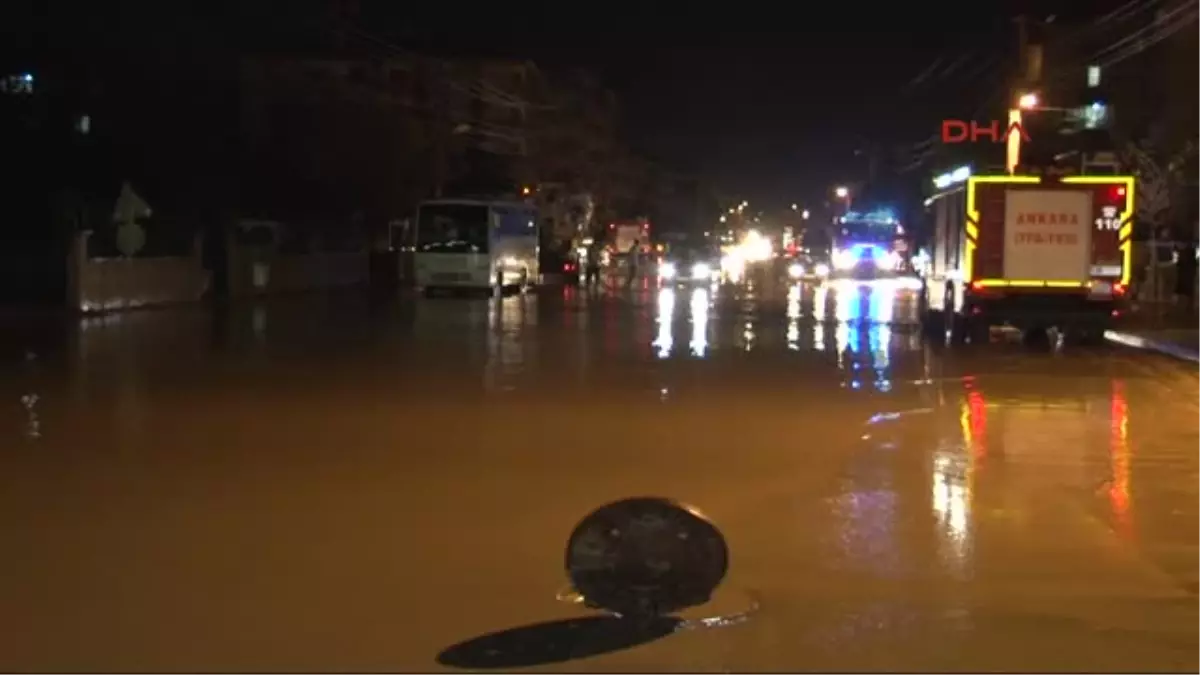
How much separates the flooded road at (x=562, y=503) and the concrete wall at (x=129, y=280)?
12.4 meters

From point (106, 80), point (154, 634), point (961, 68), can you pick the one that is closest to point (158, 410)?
point (154, 634)

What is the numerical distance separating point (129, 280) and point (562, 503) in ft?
97.2

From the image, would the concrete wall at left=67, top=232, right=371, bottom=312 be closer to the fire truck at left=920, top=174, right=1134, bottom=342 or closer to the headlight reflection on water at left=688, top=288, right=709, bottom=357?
the headlight reflection on water at left=688, top=288, right=709, bottom=357

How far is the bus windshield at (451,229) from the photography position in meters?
48.8

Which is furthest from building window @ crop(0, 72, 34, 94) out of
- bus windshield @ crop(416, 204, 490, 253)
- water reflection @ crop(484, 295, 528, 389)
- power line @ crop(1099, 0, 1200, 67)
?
power line @ crop(1099, 0, 1200, 67)

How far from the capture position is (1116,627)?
8.02 metres

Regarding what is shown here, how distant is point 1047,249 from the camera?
88.0ft

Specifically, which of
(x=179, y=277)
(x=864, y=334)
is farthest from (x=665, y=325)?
(x=179, y=277)

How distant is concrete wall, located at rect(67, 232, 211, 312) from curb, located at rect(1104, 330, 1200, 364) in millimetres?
21405

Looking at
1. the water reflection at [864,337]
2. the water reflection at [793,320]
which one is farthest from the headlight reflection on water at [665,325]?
the water reflection at [864,337]

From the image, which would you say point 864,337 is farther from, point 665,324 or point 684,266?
point 684,266

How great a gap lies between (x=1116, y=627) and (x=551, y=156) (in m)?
88.2

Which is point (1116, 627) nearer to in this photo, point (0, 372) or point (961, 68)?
point (0, 372)

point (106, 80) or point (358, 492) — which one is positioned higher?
point (106, 80)
